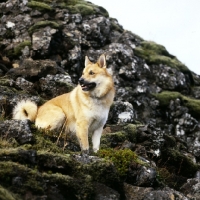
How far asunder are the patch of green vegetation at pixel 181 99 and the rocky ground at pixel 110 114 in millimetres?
72

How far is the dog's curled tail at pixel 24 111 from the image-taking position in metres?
14.6

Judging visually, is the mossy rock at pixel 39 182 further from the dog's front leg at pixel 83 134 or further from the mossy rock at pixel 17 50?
the mossy rock at pixel 17 50

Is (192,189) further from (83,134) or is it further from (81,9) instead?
(81,9)

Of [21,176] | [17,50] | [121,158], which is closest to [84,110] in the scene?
[121,158]

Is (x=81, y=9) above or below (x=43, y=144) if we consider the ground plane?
below

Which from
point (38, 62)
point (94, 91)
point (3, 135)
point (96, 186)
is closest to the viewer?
point (96, 186)

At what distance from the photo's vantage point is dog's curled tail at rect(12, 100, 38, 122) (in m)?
14.6

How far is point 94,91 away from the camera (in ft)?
46.0

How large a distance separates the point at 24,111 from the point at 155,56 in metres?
22.9

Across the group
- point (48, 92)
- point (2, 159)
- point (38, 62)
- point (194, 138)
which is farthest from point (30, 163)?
point (194, 138)

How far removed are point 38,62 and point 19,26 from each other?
889 cm

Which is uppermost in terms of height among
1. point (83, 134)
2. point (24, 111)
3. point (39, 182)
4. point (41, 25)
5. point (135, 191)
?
point (39, 182)

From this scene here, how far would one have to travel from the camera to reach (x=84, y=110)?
13727 millimetres

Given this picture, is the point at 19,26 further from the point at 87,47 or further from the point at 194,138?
the point at 194,138
